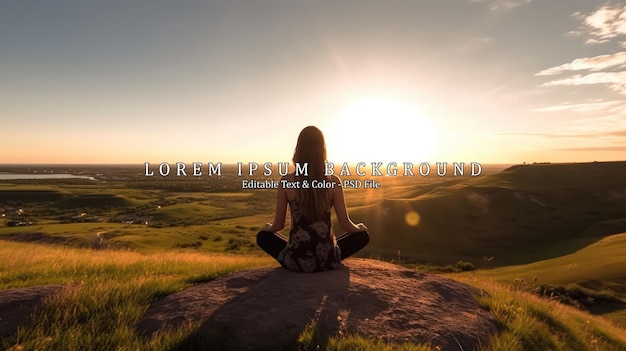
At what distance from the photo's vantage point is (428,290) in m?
5.92

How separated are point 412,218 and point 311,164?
5651cm

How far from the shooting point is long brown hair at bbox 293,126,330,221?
6.22 meters

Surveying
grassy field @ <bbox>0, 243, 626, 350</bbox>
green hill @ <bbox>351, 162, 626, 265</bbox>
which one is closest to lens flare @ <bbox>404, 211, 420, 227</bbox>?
green hill @ <bbox>351, 162, 626, 265</bbox>

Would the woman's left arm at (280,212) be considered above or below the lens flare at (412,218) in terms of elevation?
above

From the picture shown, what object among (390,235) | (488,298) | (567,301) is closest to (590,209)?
(390,235)

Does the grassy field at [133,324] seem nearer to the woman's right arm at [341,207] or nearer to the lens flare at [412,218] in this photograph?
the woman's right arm at [341,207]

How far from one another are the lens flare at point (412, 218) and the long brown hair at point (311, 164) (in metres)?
54.0

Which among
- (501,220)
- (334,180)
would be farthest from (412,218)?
(334,180)

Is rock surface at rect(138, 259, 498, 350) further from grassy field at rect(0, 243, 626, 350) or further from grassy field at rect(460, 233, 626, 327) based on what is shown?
grassy field at rect(460, 233, 626, 327)

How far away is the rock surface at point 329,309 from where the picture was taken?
4062mm

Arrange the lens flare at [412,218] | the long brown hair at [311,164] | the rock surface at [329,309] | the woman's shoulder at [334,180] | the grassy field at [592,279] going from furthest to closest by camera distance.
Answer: the lens flare at [412,218] < the grassy field at [592,279] < the woman's shoulder at [334,180] < the long brown hair at [311,164] < the rock surface at [329,309]

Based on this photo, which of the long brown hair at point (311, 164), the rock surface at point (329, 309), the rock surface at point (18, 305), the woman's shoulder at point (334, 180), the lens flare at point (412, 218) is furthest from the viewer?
the lens flare at point (412, 218)

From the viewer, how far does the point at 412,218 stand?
59.1m

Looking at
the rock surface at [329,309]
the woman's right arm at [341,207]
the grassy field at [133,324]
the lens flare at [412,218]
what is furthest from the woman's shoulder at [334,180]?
the lens flare at [412,218]
